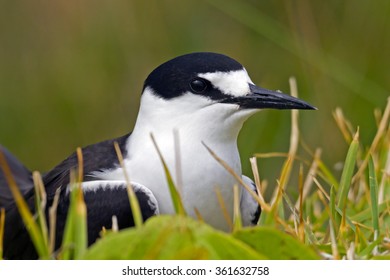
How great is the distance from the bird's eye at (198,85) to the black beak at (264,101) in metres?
0.09

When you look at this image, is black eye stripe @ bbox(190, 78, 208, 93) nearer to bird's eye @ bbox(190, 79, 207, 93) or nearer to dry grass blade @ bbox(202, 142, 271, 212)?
bird's eye @ bbox(190, 79, 207, 93)

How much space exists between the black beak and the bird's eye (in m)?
0.09

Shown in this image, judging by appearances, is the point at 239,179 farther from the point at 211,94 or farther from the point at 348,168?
the point at 211,94

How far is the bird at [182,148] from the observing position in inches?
150

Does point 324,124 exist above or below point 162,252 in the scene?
below

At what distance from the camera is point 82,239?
9.57 feet

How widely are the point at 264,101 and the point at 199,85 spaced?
10.1 inches

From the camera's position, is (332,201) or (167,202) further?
(167,202)

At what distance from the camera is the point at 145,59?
6828 millimetres

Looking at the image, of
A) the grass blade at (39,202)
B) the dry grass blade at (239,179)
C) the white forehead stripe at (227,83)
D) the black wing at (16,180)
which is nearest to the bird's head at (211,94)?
the white forehead stripe at (227,83)

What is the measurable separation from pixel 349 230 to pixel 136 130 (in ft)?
3.05

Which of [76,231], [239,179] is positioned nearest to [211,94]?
[239,179]

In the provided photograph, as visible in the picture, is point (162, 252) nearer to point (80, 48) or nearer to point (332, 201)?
point (332, 201)
